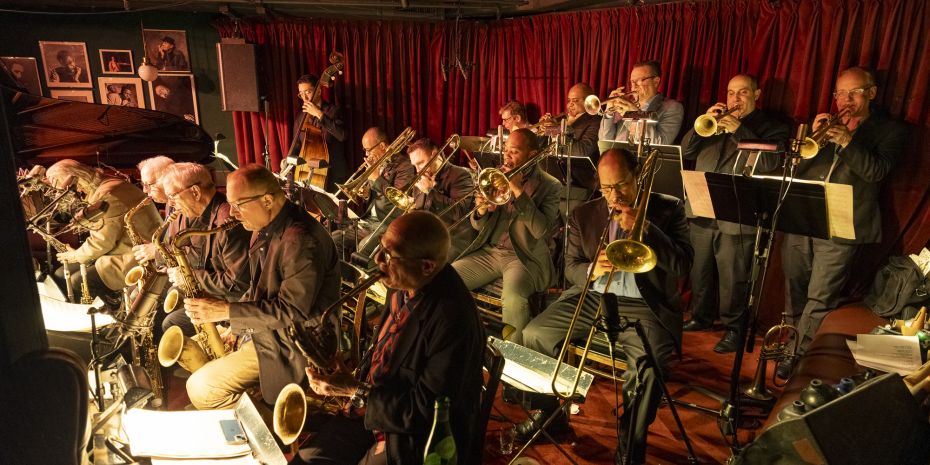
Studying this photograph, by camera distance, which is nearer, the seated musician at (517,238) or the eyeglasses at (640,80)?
the seated musician at (517,238)

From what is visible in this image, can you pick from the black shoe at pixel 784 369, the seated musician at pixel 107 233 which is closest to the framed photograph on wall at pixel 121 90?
the seated musician at pixel 107 233

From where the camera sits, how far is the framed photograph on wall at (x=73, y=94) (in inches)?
311

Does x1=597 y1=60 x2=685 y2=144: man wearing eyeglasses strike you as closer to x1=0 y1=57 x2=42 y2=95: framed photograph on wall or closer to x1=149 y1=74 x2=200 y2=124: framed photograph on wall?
x1=149 y1=74 x2=200 y2=124: framed photograph on wall

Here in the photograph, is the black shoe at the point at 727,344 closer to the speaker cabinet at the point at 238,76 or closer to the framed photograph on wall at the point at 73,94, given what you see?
the speaker cabinet at the point at 238,76

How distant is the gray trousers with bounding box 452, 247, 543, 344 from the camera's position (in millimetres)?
4168

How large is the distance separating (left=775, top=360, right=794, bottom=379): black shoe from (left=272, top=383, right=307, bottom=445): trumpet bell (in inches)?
144

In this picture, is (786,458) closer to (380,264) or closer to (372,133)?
(380,264)

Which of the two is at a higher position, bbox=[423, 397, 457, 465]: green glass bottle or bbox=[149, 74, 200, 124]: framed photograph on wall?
bbox=[149, 74, 200, 124]: framed photograph on wall

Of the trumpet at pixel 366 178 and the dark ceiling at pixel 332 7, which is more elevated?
the dark ceiling at pixel 332 7

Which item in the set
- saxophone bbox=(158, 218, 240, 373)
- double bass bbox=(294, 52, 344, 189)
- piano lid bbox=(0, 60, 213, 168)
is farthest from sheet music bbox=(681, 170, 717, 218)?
piano lid bbox=(0, 60, 213, 168)

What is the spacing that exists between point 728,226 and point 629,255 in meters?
2.45

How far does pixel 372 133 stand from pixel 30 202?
3332 millimetres

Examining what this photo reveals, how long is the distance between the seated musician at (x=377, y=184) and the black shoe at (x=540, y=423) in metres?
2.65

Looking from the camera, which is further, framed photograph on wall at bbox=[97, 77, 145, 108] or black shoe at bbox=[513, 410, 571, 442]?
framed photograph on wall at bbox=[97, 77, 145, 108]
